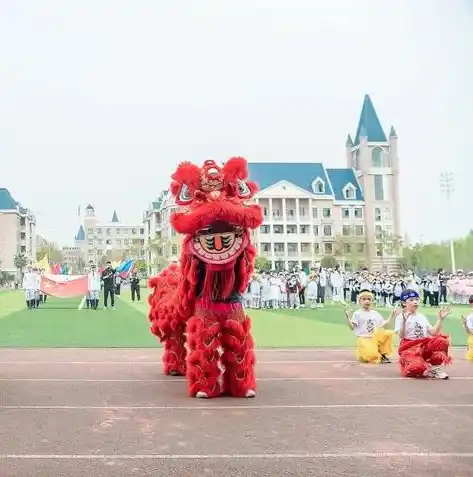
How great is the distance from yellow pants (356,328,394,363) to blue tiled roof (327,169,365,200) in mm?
69859

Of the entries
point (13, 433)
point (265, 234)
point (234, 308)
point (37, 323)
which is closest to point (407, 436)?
point (234, 308)

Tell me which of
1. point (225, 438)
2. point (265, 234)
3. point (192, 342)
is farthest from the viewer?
point (265, 234)

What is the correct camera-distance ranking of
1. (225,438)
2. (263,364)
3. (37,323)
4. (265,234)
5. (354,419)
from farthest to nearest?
(265,234)
(37,323)
(263,364)
(354,419)
(225,438)

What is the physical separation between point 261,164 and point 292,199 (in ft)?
22.4

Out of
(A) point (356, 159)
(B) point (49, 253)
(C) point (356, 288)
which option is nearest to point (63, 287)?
(C) point (356, 288)

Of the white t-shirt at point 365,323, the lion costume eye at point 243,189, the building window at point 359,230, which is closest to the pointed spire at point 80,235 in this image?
the building window at point 359,230

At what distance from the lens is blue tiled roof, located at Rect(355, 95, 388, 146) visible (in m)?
80.1

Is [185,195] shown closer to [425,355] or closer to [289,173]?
[425,355]

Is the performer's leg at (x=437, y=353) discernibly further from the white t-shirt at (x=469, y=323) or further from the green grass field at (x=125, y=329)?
the green grass field at (x=125, y=329)

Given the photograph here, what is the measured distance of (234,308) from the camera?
22.8 feet

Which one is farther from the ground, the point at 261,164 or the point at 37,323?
the point at 261,164

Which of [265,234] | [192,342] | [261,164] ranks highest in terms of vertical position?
[261,164]

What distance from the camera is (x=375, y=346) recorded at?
9.69 metres

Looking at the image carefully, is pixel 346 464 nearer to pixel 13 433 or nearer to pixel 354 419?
Result: pixel 354 419
